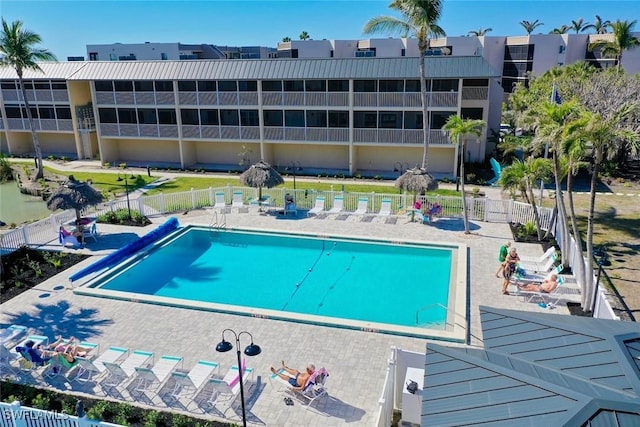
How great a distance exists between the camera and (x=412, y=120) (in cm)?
3170

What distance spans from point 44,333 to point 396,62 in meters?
24.9

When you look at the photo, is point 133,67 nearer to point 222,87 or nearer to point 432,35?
point 222,87

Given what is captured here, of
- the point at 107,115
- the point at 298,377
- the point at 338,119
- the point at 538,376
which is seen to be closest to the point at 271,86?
the point at 338,119

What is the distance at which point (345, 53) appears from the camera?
214ft

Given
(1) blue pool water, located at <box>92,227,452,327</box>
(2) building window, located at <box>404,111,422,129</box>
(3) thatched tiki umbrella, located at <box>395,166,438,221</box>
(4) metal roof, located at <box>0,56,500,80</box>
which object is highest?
(4) metal roof, located at <box>0,56,500,80</box>

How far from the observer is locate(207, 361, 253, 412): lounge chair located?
1046 centimetres

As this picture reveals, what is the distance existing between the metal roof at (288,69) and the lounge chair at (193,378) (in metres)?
23.6

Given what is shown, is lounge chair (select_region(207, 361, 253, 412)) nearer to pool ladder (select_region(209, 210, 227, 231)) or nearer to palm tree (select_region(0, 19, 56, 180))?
pool ladder (select_region(209, 210, 227, 231))

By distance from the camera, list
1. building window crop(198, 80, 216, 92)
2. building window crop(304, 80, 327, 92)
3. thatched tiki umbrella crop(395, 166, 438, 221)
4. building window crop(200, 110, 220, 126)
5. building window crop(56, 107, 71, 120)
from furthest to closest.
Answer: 1. building window crop(56, 107, 71, 120)
2. building window crop(200, 110, 220, 126)
3. building window crop(198, 80, 216, 92)
4. building window crop(304, 80, 327, 92)
5. thatched tiki umbrella crop(395, 166, 438, 221)

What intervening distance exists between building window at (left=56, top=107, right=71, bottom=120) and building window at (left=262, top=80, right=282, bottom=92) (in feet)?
54.3

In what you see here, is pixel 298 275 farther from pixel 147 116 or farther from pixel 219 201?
pixel 147 116

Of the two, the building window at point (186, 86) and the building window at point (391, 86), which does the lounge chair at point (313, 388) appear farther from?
the building window at point (186, 86)

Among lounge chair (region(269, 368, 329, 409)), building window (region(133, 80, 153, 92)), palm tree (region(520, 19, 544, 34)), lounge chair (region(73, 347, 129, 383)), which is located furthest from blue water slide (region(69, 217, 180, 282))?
palm tree (region(520, 19, 544, 34))

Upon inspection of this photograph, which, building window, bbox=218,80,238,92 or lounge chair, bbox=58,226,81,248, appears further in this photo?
building window, bbox=218,80,238,92
